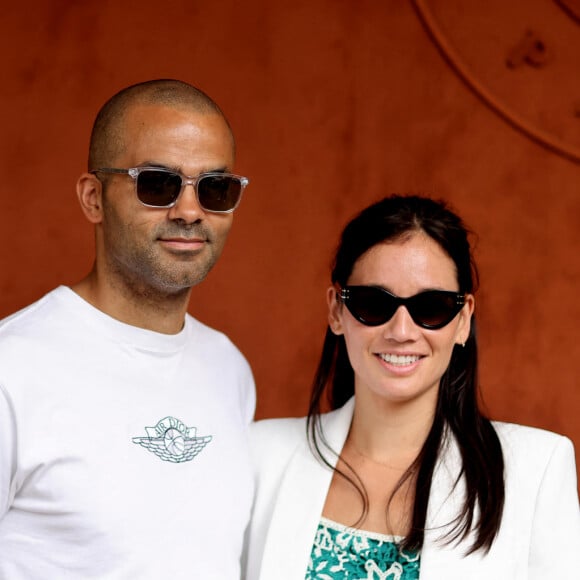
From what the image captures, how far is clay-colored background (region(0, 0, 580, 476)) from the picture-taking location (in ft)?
11.6

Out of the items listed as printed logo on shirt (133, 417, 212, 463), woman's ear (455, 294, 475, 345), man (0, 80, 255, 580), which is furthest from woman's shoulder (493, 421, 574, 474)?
Result: printed logo on shirt (133, 417, 212, 463)

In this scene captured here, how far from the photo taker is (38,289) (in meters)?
3.47

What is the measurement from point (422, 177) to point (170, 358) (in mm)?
1467

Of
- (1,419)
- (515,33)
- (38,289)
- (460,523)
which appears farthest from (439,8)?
(1,419)

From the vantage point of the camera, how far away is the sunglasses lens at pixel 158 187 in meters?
2.35

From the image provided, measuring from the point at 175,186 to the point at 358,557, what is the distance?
0.95m

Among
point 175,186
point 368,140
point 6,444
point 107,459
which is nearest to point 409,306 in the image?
point 175,186

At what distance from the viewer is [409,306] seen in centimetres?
246

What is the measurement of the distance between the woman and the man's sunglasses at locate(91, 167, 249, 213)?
0.38 metres

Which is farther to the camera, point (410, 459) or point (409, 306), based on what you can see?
point (410, 459)

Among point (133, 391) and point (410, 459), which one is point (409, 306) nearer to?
point (410, 459)

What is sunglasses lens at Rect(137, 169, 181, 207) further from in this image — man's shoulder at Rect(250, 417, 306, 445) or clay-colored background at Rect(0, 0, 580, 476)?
clay-colored background at Rect(0, 0, 580, 476)

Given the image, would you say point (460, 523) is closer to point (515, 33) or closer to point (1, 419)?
point (1, 419)

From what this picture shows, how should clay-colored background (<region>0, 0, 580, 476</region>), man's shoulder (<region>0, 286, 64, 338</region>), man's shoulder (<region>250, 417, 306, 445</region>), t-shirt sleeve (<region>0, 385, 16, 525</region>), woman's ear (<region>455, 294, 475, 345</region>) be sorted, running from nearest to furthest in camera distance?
t-shirt sleeve (<region>0, 385, 16, 525</region>) → man's shoulder (<region>0, 286, 64, 338</region>) → woman's ear (<region>455, 294, 475, 345</region>) → man's shoulder (<region>250, 417, 306, 445</region>) → clay-colored background (<region>0, 0, 580, 476</region>)
